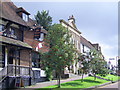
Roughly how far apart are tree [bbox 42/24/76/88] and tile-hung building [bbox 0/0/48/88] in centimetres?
296

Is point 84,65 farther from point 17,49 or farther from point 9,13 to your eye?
point 9,13

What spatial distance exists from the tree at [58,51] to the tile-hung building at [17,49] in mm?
2964

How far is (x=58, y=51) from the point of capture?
16078 millimetres

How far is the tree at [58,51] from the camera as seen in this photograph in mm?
15969

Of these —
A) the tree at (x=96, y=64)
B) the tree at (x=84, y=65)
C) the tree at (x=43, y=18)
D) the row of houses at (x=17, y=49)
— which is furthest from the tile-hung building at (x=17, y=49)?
the tree at (x=43, y=18)

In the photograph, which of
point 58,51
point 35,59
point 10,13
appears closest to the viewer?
point 58,51

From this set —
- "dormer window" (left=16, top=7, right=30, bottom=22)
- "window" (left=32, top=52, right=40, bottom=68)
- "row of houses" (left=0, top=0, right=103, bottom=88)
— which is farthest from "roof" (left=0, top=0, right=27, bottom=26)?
"window" (left=32, top=52, right=40, bottom=68)

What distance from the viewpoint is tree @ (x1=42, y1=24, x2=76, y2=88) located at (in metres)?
16.0

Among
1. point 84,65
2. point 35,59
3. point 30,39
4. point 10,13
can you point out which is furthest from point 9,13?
point 84,65

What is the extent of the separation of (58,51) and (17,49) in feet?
18.5

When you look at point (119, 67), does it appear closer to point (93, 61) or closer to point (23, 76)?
point (93, 61)

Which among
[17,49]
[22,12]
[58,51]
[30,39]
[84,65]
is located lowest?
[84,65]

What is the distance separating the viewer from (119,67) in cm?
5991

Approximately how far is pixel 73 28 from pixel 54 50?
65.7ft
